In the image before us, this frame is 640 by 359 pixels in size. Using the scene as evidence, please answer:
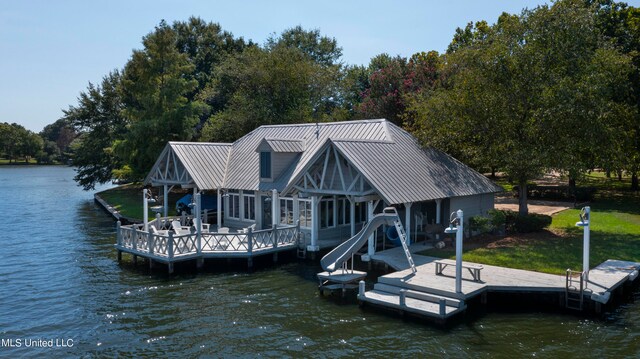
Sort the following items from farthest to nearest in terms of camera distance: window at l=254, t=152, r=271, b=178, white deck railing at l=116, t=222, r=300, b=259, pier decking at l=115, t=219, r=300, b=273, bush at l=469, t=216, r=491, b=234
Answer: window at l=254, t=152, r=271, b=178
bush at l=469, t=216, r=491, b=234
white deck railing at l=116, t=222, r=300, b=259
pier decking at l=115, t=219, r=300, b=273

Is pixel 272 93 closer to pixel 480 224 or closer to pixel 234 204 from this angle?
pixel 234 204

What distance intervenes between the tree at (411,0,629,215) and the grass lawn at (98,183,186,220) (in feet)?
77.0

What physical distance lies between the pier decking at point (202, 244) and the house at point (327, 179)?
2.73 ft

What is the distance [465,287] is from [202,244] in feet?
41.2

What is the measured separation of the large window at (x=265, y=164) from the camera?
28000 mm

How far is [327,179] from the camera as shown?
80.7ft

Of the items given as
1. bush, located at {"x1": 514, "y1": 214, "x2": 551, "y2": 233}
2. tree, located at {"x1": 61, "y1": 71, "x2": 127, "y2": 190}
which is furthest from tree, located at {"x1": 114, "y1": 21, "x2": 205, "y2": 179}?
bush, located at {"x1": 514, "y1": 214, "x2": 551, "y2": 233}

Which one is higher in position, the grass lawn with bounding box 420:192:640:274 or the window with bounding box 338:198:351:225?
the window with bounding box 338:198:351:225

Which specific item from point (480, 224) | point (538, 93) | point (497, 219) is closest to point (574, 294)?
point (480, 224)

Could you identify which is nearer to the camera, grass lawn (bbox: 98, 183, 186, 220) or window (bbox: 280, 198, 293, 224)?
window (bbox: 280, 198, 293, 224)

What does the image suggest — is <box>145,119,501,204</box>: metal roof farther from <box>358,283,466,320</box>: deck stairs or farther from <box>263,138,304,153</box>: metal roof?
<box>358,283,466,320</box>: deck stairs

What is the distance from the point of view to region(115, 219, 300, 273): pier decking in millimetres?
22406

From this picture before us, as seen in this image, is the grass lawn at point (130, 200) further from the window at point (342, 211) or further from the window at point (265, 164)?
the window at point (342, 211)

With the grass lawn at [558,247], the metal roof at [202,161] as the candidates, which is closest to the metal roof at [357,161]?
the metal roof at [202,161]
